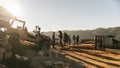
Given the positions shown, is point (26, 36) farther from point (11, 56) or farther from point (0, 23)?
point (11, 56)

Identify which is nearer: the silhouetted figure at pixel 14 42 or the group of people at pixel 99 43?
the silhouetted figure at pixel 14 42

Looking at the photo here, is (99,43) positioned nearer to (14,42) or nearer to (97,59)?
(97,59)

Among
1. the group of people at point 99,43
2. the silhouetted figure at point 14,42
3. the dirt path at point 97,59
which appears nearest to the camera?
the silhouetted figure at point 14,42

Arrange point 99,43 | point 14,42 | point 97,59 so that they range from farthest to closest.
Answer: point 99,43 < point 97,59 < point 14,42

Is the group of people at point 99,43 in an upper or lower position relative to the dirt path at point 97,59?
upper

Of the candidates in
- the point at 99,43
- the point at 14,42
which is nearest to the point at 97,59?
the point at 14,42

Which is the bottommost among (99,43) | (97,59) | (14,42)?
(97,59)

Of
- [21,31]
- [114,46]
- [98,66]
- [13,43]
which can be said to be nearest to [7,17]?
[21,31]

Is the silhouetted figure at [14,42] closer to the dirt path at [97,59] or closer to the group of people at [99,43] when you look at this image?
the dirt path at [97,59]

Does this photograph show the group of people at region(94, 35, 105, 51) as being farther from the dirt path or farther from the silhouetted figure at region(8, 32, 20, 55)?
the silhouetted figure at region(8, 32, 20, 55)

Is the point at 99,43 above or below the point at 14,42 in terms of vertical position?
below

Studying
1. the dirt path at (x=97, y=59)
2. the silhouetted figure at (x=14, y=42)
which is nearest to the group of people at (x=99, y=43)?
the dirt path at (x=97, y=59)

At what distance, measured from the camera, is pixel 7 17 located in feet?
78.0

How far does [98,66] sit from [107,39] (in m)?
24.4
